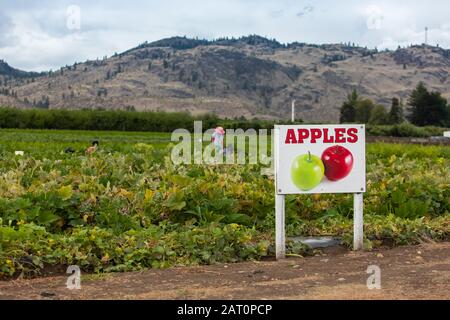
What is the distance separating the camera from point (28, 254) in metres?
6.96

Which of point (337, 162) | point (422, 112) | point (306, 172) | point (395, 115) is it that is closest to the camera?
point (306, 172)

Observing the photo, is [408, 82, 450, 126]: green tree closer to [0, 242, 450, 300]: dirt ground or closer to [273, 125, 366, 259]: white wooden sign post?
[273, 125, 366, 259]: white wooden sign post

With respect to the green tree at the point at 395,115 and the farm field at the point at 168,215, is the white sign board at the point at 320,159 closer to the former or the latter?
the farm field at the point at 168,215

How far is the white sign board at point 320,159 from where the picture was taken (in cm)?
792

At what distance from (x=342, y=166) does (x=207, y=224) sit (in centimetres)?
177

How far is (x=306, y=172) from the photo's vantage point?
25.9 feet

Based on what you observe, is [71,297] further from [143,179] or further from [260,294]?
[143,179]

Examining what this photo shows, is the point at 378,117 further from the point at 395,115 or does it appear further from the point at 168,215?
the point at 168,215

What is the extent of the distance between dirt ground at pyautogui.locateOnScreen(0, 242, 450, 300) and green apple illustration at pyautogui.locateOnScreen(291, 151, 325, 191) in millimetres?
849

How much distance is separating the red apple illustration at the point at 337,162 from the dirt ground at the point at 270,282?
0.98m

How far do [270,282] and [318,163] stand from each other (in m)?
1.94

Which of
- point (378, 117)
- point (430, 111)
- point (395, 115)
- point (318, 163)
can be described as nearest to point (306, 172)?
point (318, 163)

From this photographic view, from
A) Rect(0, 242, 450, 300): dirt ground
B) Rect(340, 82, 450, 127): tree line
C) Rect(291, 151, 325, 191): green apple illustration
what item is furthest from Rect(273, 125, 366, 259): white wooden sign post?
Rect(340, 82, 450, 127): tree line
